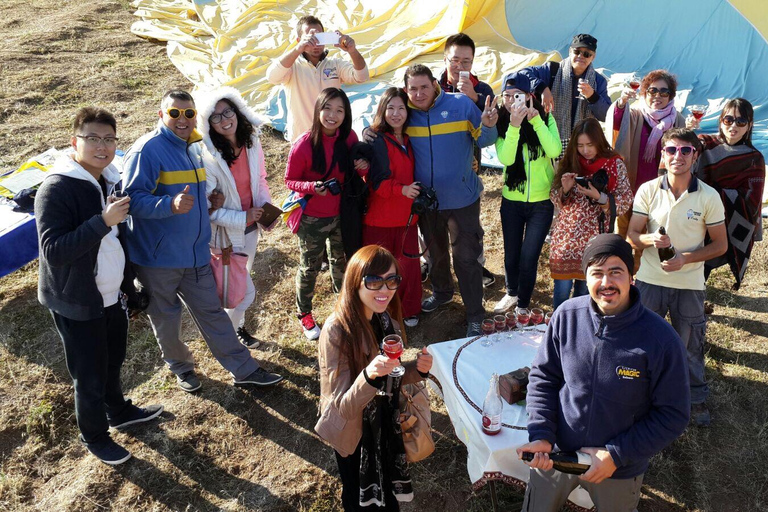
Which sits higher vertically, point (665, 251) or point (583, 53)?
point (583, 53)

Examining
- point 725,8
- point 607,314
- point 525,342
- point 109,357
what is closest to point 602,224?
point 525,342

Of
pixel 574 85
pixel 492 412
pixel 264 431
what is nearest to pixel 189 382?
pixel 264 431

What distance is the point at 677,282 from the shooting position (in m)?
3.78

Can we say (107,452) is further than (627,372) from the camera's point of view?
Yes

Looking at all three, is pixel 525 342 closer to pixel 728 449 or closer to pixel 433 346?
pixel 433 346

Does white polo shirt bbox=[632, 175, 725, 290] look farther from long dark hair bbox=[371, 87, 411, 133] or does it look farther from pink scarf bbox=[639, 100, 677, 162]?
long dark hair bbox=[371, 87, 411, 133]

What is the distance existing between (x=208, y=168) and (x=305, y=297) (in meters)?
1.32

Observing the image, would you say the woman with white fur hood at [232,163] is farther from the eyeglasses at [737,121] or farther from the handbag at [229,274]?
the eyeglasses at [737,121]

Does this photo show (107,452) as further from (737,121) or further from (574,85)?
(737,121)

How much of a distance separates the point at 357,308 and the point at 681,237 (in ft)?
7.19

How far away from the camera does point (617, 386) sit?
2.56 metres

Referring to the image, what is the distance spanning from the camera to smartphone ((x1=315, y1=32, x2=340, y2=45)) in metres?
5.07

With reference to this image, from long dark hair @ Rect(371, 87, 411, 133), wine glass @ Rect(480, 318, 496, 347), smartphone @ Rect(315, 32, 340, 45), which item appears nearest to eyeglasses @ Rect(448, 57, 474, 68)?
long dark hair @ Rect(371, 87, 411, 133)

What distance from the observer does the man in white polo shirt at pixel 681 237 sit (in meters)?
3.62
